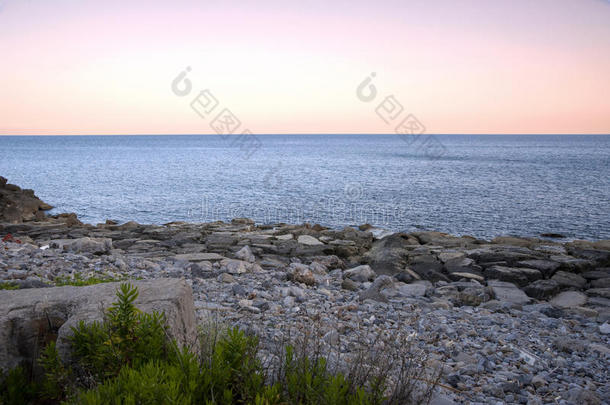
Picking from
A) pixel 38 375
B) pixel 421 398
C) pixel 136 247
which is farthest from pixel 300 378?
A: pixel 136 247

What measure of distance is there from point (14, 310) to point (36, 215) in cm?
2308

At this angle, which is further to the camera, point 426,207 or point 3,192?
point 426,207

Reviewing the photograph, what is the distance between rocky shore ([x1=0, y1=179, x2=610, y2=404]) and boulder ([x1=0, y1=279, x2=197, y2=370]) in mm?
1076

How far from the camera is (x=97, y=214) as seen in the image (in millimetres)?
25984

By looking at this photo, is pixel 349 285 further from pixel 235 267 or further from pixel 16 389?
pixel 16 389

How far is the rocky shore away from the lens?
4766 mm

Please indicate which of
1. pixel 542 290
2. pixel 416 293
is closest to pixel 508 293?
pixel 542 290

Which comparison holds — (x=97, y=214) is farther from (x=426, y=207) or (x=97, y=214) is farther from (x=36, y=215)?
(x=426, y=207)

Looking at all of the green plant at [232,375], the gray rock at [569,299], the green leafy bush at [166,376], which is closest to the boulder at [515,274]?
the gray rock at [569,299]

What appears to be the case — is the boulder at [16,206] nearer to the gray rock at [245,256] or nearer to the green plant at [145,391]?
the gray rock at [245,256]

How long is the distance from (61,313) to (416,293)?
20.4ft

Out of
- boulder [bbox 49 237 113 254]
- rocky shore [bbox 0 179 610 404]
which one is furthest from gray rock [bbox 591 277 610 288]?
boulder [bbox 49 237 113 254]

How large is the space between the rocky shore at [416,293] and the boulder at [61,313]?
1076mm

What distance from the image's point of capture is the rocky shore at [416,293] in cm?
477
